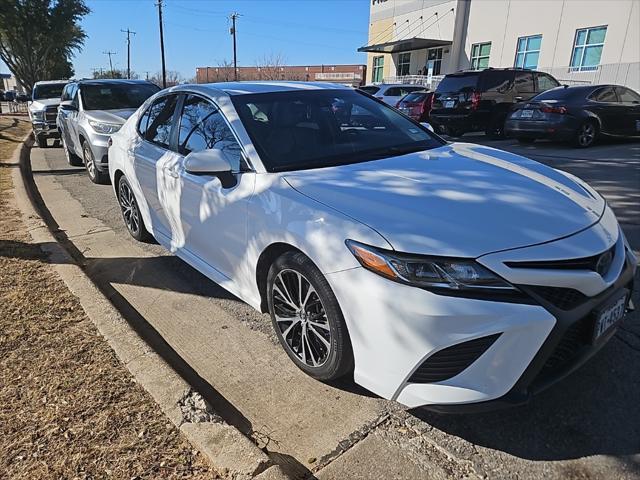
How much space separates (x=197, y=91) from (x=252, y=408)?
248cm

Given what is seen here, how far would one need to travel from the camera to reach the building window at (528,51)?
2212 cm

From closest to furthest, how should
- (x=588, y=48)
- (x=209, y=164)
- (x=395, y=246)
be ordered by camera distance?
(x=395, y=246), (x=209, y=164), (x=588, y=48)

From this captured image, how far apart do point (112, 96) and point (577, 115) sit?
9442 mm

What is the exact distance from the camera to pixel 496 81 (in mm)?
12344

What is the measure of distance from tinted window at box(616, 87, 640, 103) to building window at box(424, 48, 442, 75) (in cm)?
1898

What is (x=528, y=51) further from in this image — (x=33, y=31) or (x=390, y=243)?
(x=33, y=31)

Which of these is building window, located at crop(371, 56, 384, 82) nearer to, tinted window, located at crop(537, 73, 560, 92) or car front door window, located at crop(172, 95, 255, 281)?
tinted window, located at crop(537, 73, 560, 92)

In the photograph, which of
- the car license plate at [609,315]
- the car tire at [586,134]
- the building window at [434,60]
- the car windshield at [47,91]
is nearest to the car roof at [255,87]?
the car license plate at [609,315]

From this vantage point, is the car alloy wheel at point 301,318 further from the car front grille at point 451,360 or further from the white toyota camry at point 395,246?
the car front grille at point 451,360

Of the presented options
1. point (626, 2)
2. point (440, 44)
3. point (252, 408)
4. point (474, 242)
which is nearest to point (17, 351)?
point (252, 408)

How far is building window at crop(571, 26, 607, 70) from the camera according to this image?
19.2 m

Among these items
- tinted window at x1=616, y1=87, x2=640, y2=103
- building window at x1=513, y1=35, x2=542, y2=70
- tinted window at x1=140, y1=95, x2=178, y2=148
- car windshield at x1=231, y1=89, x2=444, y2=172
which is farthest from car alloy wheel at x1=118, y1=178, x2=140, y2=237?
building window at x1=513, y1=35, x2=542, y2=70

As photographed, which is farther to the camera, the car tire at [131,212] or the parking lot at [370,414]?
the car tire at [131,212]

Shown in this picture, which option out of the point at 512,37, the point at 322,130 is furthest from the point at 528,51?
the point at 322,130
